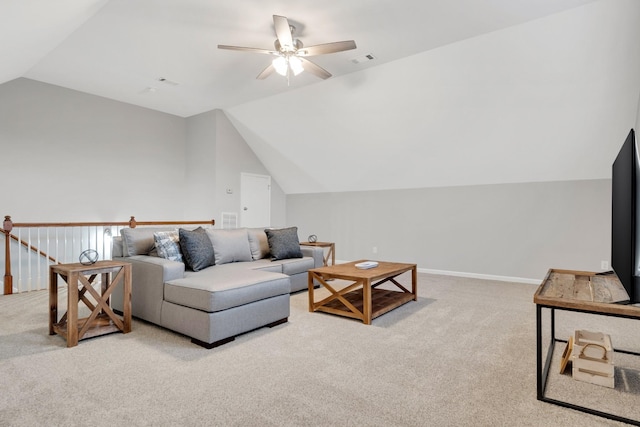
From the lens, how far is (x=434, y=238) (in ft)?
19.6

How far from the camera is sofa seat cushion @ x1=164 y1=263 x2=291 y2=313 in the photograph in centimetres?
266

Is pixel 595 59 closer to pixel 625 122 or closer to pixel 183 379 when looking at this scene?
pixel 625 122

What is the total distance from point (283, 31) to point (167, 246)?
2.30 meters

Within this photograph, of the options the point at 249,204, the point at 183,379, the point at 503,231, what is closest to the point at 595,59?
the point at 503,231

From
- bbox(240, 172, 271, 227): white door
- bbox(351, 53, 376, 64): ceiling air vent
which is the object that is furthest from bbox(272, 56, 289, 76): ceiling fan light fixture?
bbox(240, 172, 271, 227): white door

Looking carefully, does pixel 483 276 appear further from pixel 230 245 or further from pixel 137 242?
pixel 137 242

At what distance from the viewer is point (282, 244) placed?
4375 mm

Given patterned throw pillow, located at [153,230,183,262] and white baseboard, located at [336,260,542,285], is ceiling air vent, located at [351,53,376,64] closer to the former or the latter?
patterned throw pillow, located at [153,230,183,262]

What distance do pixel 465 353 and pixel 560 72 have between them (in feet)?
10.7

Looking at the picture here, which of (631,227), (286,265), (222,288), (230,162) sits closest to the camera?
(631,227)

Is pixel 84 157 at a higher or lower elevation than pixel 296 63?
lower

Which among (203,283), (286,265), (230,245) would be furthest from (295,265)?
(203,283)

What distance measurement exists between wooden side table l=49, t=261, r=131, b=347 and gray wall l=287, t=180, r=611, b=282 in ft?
15.0

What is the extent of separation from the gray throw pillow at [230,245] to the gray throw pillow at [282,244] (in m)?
0.30
